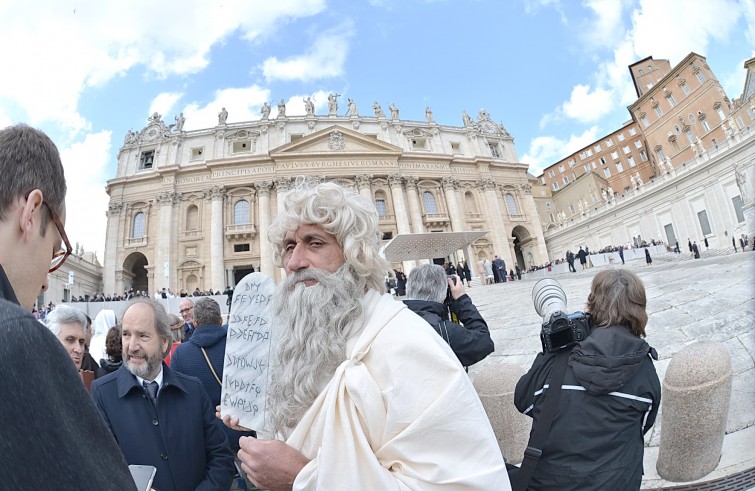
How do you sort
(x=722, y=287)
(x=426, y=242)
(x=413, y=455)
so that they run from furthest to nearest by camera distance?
(x=426, y=242), (x=722, y=287), (x=413, y=455)

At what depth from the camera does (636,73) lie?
47.9 meters

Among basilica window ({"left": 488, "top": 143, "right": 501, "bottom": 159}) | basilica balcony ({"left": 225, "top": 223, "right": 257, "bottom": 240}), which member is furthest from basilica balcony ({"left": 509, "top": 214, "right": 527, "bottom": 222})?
basilica balcony ({"left": 225, "top": 223, "right": 257, "bottom": 240})

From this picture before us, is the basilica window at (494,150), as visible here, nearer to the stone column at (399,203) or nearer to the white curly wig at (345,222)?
the stone column at (399,203)

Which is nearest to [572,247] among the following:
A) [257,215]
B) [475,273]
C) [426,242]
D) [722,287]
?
[475,273]

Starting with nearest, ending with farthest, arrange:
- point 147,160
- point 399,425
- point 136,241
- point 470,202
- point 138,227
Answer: point 399,425 → point 136,241 → point 138,227 → point 147,160 → point 470,202

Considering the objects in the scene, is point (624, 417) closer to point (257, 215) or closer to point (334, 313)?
point (334, 313)

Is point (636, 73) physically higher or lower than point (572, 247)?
higher

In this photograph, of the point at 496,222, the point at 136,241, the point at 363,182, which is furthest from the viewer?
the point at 496,222

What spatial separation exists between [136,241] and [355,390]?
37.0 meters

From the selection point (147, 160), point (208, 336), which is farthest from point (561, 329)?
point (147, 160)

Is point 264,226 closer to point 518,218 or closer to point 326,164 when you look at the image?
point 326,164

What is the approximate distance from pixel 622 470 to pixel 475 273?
34196 mm

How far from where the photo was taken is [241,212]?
33.4 m

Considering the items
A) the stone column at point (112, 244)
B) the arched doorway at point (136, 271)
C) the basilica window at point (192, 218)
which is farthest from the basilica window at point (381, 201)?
the stone column at point (112, 244)
